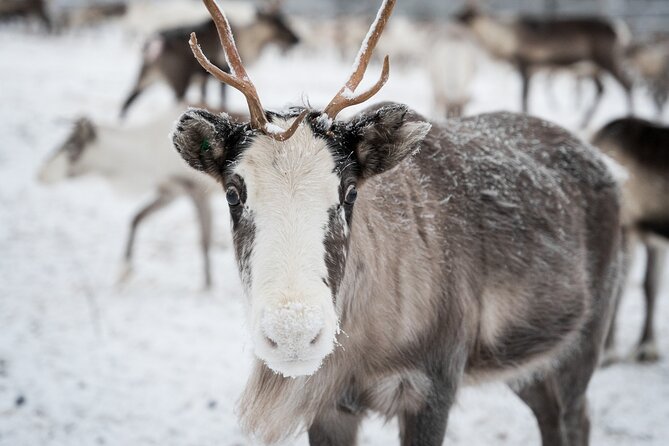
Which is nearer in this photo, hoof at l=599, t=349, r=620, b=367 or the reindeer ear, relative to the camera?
the reindeer ear

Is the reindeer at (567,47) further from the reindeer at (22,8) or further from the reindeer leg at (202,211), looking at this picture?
the reindeer at (22,8)

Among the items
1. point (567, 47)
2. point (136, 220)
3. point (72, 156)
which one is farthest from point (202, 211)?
point (567, 47)

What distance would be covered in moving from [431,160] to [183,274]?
14.7 ft

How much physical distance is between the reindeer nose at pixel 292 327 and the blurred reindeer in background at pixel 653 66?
15.8 metres

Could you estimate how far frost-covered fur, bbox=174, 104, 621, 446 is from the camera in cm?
205

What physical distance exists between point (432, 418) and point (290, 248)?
3.29 ft

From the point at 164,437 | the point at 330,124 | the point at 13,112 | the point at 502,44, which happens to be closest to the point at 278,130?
the point at 330,124

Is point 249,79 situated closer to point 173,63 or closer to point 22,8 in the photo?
point 173,63

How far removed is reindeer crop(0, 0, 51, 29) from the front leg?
29.1 m

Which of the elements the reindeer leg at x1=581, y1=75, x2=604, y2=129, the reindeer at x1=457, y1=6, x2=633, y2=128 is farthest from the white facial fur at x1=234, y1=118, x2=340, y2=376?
the reindeer at x1=457, y1=6, x2=633, y2=128

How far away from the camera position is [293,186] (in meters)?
2.00

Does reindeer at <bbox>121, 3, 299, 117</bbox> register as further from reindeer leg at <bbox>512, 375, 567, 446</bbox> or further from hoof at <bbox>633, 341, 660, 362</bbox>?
reindeer leg at <bbox>512, 375, 567, 446</bbox>

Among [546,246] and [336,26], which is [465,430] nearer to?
[546,246]

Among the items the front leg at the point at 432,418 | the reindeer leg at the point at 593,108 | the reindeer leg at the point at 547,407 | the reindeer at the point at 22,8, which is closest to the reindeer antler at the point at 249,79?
the front leg at the point at 432,418
